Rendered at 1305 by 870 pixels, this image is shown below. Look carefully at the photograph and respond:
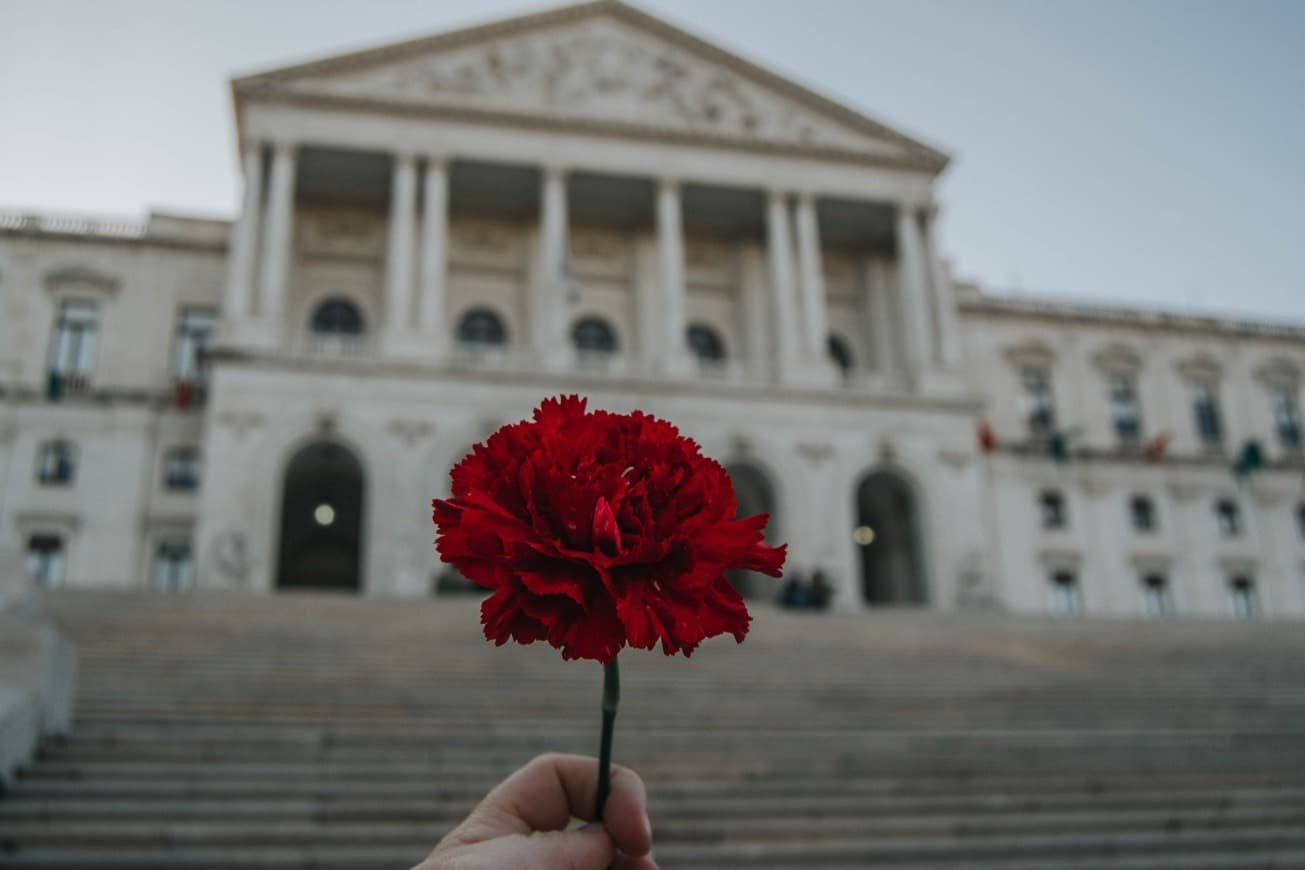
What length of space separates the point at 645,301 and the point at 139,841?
92.2ft

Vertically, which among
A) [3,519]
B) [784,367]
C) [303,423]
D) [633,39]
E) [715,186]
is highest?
[633,39]

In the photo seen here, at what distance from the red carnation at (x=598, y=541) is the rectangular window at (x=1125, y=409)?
131 feet

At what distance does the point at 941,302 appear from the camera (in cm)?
3303

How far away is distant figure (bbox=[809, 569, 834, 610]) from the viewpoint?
81.5 feet

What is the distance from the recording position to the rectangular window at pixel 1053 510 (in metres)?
36.4

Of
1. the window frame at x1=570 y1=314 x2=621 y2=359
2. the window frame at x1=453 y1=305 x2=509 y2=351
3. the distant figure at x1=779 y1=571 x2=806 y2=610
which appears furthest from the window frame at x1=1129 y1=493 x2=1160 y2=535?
the window frame at x1=453 y1=305 x2=509 y2=351

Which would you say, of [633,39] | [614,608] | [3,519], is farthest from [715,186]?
[614,608]

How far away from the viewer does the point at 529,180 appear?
32.2 meters

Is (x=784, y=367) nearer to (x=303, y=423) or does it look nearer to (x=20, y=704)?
(x=303, y=423)

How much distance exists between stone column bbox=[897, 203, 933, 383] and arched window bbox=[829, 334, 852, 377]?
2249mm

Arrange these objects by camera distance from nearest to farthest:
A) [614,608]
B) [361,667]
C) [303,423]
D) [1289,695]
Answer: [614,608] < [361,667] < [1289,695] < [303,423]

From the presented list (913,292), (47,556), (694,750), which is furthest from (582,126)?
(694,750)

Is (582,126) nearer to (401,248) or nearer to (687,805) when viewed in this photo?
(401,248)

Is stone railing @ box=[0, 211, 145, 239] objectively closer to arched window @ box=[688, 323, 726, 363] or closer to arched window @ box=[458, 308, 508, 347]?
arched window @ box=[458, 308, 508, 347]
